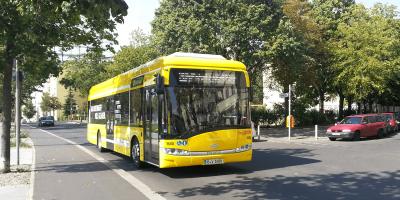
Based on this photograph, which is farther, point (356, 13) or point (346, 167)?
point (356, 13)

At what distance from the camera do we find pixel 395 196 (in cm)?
684

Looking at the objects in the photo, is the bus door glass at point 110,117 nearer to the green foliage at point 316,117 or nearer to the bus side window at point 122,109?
the bus side window at point 122,109

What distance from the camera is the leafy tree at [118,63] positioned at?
117ft

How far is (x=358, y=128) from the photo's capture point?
2019 cm

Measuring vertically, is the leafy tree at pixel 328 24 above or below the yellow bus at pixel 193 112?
above

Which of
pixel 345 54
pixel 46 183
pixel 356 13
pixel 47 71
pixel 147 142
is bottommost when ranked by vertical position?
pixel 46 183

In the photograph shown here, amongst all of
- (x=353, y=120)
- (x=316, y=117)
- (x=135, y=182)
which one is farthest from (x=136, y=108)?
(x=316, y=117)

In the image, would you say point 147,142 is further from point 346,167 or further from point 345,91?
point 345,91

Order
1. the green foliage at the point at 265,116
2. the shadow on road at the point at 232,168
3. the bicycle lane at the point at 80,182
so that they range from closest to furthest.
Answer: the bicycle lane at the point at 80,182, the shadow on road at the point at 232,168, the green foliage at the point at 265,116

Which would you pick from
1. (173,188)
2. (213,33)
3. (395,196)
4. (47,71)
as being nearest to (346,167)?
(395,196)

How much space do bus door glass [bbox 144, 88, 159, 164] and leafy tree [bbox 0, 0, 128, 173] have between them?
220 cm

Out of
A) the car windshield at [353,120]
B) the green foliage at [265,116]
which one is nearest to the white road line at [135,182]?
→ the car windshield at [353,120]

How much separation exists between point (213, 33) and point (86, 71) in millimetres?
28825

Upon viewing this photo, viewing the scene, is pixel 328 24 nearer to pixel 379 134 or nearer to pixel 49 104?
pixel 379 134
